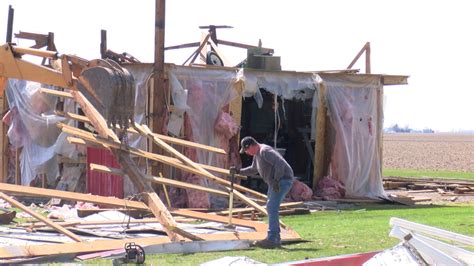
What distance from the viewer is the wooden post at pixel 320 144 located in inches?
902

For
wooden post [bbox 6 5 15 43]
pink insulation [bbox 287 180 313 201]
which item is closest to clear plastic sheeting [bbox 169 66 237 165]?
pink insulation [bbox 287 180 313 201]

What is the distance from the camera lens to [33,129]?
70.7 ft

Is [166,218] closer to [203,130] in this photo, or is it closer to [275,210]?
[275,210]

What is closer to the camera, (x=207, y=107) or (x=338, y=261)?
(x=338, y=261)

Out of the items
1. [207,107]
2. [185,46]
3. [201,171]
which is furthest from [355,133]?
[201,171]

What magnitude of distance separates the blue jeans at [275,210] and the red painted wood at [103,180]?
25.6ft

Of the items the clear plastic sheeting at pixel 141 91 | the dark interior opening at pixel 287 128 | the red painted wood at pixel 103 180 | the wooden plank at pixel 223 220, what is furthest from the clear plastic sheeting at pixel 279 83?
the wooden plank at pixel 223 220

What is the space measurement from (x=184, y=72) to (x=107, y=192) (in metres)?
3.52

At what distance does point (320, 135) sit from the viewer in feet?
75.9

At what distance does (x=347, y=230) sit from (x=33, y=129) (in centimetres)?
1016

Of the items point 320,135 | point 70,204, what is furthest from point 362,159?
point 70,204

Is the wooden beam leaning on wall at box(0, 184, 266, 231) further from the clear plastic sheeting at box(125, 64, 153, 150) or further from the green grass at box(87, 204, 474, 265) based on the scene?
the clear plastic sheeting at box(125, 64, 153, 150)

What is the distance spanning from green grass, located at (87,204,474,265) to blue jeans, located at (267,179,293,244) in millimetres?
264

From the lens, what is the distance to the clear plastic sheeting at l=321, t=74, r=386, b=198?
2300 centimetres
